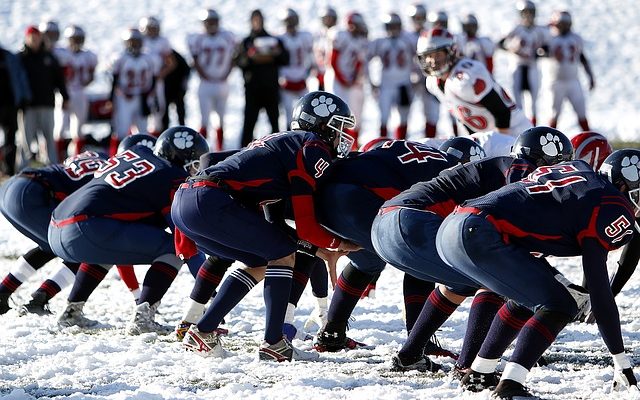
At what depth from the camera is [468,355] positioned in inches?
208

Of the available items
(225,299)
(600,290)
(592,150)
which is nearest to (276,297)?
(225,299)

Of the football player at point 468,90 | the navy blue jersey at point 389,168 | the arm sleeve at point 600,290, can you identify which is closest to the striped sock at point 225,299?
the navy blue jersey at point 389,168

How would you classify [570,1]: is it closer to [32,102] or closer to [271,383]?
[32,102]

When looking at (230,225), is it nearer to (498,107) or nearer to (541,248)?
(541,248)

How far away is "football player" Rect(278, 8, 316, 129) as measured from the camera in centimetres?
1463

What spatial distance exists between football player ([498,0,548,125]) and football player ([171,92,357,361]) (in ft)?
31.4

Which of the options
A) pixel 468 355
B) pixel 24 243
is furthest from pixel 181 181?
pixel 24 243

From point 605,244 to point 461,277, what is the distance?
809 millimetres

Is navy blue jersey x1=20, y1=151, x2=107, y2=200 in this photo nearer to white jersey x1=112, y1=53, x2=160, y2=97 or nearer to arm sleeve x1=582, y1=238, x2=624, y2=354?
arm sleeve x1=582, y1=238, x2=624, y2=354

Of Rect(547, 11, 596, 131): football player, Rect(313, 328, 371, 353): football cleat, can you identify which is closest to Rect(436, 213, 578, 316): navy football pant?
Rect(313, 328, 371, 353): football cleat

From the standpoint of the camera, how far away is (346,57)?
14.4 m

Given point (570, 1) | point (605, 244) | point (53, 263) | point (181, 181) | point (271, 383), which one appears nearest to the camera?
point (605, 244)

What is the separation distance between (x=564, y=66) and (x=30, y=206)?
347 inches

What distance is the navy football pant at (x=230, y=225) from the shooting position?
18.3 feet
